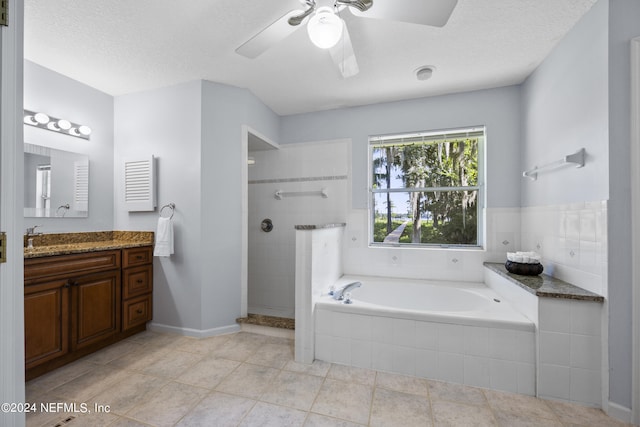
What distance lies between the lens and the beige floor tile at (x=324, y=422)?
1407 millimetres

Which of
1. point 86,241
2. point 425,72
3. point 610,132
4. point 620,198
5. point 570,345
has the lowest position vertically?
point 570,345

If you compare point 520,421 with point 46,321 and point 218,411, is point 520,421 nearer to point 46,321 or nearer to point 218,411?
point 218,411

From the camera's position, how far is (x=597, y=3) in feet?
5.11

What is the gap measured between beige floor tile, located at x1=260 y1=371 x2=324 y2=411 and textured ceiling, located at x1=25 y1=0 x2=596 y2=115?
94.0 inches

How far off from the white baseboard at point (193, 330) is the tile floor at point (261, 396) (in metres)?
0.29

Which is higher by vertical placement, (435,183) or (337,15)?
(337,15)

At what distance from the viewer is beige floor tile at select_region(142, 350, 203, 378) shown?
1.88 meters

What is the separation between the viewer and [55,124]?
2320 millimetres

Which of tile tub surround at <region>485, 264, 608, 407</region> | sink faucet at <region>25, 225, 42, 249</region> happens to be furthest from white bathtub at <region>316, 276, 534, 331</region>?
sink faucet at <region>25, 225, 42, 249</region>

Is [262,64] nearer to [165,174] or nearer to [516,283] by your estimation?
[165,174]

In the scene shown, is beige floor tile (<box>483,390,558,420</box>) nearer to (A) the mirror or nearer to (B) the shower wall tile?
(B) the shower wall tile

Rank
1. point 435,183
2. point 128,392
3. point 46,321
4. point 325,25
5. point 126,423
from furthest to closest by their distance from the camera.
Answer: point 435,183
point 46,321
point 128,392
point 126,423
point 325,25

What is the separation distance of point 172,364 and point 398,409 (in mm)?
1624

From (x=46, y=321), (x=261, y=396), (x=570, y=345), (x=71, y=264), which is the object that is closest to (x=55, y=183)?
(x=71, y=264)
